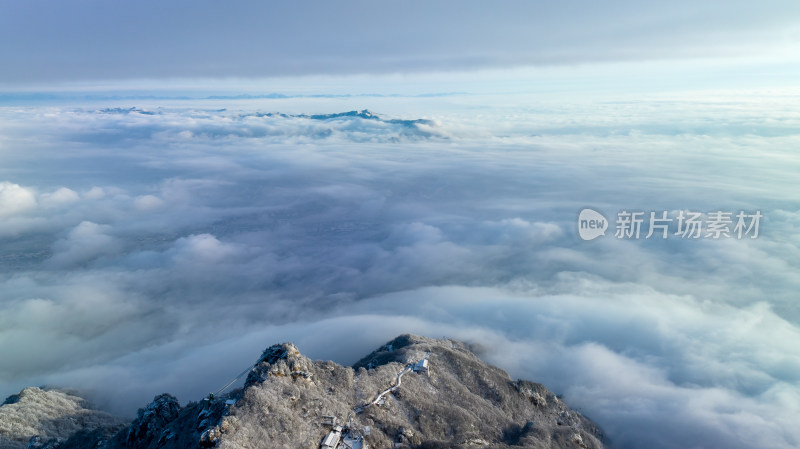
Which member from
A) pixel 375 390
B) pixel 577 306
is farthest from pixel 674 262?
pixel 375 390

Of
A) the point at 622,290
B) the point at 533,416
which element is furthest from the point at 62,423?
the point at 622,290

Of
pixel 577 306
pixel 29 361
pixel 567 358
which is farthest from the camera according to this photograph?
pixel 577 306

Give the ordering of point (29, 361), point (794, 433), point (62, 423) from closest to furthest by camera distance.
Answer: point (62, 423) < point (794, 433) < point (29, 361)

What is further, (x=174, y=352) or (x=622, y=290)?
(x=622, y=290)

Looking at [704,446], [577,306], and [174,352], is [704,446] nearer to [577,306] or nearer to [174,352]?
[577,306]

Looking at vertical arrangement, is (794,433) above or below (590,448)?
below

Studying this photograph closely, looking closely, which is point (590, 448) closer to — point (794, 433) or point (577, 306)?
point (794, 433)

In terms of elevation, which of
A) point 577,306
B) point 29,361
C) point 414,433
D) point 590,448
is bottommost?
point 29,361
